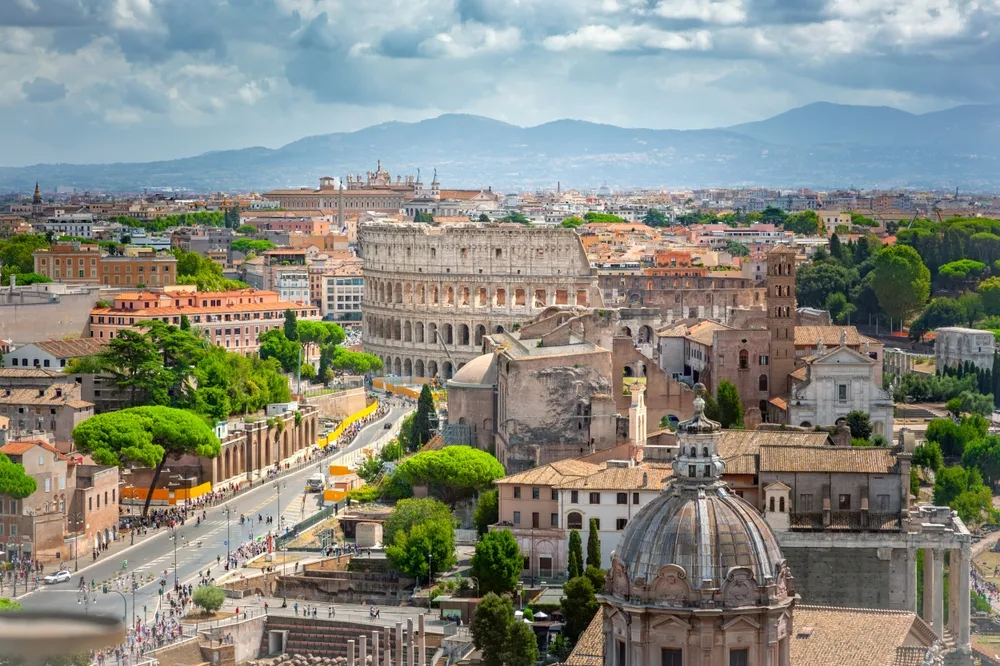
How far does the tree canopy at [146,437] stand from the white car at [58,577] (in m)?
9.26

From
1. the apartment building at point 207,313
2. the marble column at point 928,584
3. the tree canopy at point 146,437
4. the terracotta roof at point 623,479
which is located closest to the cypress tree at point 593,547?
the terracotta roof at point 623,479

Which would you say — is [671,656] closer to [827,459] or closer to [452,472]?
[827,459]

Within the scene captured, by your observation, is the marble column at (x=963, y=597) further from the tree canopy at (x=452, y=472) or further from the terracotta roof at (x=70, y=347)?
the terracotta roof at (x=70, y=347)

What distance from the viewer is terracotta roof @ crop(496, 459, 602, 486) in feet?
174

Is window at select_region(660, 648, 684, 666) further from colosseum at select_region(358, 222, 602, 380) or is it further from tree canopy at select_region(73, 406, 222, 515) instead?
colosseum at select_region(358, 222, 602, 380)

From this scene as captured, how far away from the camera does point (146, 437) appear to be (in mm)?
67812

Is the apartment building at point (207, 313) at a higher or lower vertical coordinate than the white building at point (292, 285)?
higher

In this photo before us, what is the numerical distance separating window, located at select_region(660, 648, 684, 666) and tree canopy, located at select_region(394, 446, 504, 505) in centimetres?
3520

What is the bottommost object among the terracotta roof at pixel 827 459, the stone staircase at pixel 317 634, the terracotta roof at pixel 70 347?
the stone staircase at pixel 317 634

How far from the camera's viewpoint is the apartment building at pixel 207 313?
9425 cm

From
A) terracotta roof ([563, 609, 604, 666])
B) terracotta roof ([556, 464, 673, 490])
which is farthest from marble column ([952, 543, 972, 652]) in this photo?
terracotta roof ([563, 609, 604, 666])

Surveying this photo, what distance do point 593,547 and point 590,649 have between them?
10640 mm

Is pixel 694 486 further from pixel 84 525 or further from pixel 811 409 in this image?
pixel 811 409

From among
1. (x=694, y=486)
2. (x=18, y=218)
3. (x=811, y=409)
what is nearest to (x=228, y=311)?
(x=811, y=409)
